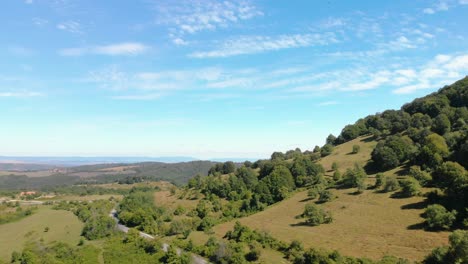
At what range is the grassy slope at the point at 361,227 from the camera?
163 feet

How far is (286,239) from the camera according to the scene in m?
61.9

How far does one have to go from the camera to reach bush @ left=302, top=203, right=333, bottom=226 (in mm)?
67312

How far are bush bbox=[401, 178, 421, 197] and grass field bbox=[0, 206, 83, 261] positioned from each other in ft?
251

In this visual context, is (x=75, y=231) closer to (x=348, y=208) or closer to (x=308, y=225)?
(x=308, y=225)

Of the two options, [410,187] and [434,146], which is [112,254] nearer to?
[410,187]

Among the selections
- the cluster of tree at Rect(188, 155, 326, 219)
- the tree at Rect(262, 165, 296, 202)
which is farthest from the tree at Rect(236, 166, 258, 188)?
the tree at Rect(262, 165, 296, 202)

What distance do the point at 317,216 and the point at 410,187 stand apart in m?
18.9

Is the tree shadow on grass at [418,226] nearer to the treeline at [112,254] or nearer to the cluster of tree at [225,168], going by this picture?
the treeline at [112,254]

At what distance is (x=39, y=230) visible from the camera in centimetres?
10156

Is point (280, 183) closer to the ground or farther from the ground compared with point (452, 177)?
closer to the ground

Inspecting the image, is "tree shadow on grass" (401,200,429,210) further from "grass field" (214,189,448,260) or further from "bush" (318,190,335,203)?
"bush" (318,190,335,203)

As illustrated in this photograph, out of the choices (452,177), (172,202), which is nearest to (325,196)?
(452,177)

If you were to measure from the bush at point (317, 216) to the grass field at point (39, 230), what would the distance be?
57.1 metres

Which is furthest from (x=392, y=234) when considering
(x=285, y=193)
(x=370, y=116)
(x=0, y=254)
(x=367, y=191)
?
(x=370, y=116)
